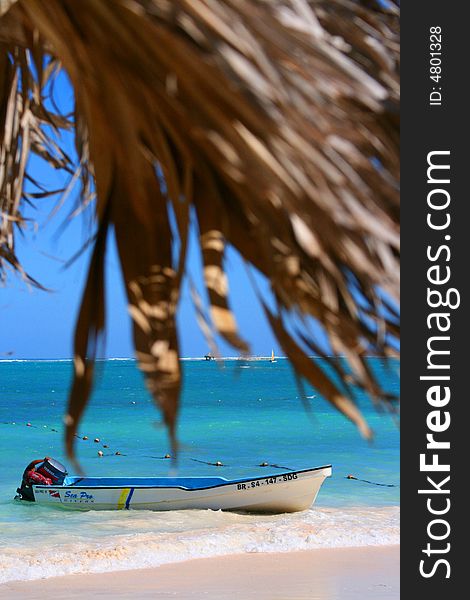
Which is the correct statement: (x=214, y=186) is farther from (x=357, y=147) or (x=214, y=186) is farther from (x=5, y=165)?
(x=5, y=165)

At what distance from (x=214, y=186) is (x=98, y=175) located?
0.19 metres

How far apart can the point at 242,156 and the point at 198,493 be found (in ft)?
44.5

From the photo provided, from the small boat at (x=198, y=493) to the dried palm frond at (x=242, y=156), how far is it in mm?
12946

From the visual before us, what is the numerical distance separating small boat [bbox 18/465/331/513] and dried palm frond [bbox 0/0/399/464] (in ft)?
42.5

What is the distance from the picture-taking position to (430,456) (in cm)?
222

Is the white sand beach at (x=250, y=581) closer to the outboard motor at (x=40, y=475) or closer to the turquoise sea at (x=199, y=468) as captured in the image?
the turquoise sea at (x=199, y=468)

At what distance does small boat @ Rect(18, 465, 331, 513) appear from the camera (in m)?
14.1

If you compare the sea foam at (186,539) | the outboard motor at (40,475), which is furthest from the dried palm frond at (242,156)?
the outboard motor at (40,475)

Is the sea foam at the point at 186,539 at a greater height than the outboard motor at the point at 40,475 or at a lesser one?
lesser

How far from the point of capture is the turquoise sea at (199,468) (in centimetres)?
1144

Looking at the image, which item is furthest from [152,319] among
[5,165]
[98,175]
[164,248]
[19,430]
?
[19,430]

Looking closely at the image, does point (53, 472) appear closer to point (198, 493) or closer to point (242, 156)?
point (198, 493)

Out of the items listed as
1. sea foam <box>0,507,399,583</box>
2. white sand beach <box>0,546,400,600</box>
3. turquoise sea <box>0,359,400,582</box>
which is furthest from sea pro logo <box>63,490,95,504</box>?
white sand beach <box>0,546,400,600</box>

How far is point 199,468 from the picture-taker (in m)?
23.8
